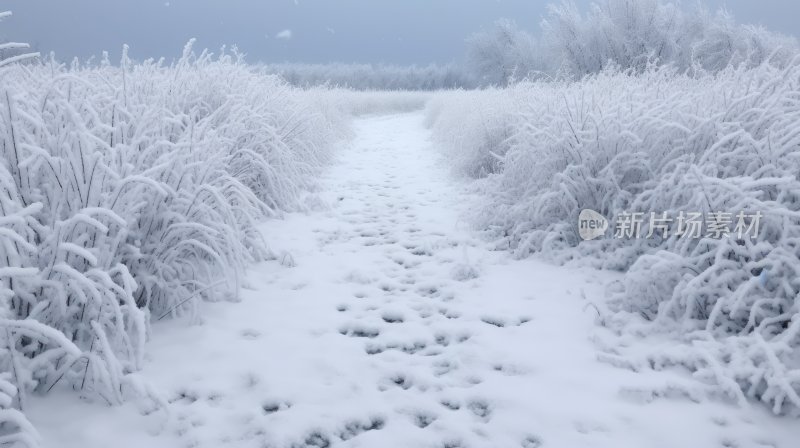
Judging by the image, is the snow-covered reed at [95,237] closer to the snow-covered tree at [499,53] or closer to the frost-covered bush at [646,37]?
the frost-covered bush at [646,37]

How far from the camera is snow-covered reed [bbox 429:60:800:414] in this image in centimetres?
235

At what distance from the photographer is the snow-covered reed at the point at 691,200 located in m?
2.35

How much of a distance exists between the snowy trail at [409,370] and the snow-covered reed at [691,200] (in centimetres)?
24

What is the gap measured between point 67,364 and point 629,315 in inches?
108

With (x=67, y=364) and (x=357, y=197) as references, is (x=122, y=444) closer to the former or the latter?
(x=67, y=364)

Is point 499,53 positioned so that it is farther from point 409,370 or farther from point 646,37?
point 409,370

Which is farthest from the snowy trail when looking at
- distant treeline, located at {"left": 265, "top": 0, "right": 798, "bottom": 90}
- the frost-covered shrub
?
distant treeline, located at {"left": 265, "top": 0, "right": 798, "bottom": 90}

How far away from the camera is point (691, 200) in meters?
2.98

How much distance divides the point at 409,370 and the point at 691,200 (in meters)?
2.00

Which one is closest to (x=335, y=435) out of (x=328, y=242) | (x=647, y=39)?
(x=328, y=242)

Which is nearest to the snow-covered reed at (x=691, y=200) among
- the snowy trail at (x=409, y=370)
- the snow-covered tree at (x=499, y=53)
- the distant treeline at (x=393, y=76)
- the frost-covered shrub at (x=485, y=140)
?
the snowy trail at (x=409, y=370)

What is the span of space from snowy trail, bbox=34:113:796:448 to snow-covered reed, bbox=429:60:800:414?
9.3 inches

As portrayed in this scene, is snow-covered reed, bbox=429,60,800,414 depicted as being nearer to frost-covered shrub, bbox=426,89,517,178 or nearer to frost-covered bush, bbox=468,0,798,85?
frost-covered shrub, bbox=426,89,517,178

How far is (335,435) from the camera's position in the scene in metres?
1.92
